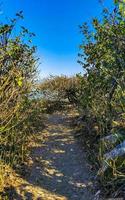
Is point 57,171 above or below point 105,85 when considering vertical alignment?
below

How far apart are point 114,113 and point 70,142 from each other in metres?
1.98

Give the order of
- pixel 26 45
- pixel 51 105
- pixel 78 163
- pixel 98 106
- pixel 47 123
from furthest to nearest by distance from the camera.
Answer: pixel 51 105, pixel 47 123, pixel 26 45, pixel 98 106, pixel 78 163

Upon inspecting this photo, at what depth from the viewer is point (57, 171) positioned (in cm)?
1112

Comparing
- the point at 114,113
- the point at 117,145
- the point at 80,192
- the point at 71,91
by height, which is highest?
the point at 71,91

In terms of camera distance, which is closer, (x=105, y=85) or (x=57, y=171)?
(x=57, y=171)

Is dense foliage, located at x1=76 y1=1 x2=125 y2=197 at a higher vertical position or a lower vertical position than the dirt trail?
higher

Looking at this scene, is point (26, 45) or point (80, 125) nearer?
point (26, 45)

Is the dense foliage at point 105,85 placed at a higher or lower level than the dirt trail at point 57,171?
higher

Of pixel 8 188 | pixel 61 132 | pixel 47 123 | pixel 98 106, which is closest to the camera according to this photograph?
pixel 8 188

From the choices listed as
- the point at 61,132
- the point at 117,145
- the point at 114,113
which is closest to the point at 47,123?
the point at 61,132

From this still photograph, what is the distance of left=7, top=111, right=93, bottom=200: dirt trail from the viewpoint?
31.5 ft

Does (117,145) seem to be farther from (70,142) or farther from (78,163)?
(70,142)

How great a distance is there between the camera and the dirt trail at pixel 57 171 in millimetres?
9602

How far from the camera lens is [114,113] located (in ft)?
40.7
